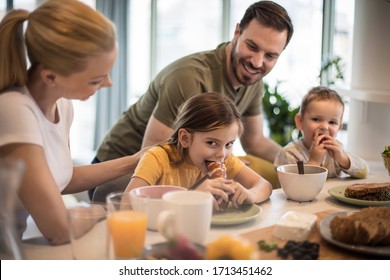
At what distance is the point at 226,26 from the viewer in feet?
18.1

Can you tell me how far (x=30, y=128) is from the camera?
3.82ft

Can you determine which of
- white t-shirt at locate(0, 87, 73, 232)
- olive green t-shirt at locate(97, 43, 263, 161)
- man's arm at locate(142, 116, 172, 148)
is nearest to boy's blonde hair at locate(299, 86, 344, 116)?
olive green t-shirt at locate(97, 43, 263, 161)

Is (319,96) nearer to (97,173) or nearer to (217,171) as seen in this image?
(217,171)

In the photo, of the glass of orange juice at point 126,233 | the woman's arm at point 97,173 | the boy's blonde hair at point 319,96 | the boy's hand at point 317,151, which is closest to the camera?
the glass of orange juice at point 126,233

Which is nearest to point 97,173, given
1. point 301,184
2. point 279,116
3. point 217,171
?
point 217,171

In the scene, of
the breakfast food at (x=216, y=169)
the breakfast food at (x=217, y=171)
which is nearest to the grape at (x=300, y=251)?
the breakfast food at (x=217, y=171)

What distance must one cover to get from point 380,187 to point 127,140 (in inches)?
44.0

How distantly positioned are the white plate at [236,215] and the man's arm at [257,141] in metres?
0.98

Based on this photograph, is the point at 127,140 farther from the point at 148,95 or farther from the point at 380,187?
the point at 380,187

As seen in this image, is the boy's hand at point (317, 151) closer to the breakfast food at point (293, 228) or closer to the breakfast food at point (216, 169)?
the breakfast food at point (216, 169)

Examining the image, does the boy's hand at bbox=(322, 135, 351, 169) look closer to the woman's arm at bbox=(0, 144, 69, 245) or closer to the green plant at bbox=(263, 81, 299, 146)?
the woman's arm at bbox=(0, 144, 69, 245)

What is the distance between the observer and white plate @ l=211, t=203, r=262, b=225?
3.99 feet

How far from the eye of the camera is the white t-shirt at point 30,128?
114cm
